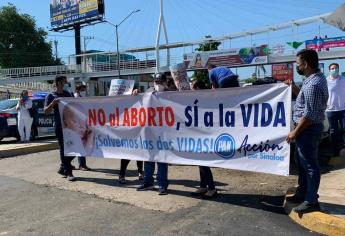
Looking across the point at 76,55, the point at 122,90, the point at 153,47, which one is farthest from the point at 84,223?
the point at 76,55

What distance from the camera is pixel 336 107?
402 inches

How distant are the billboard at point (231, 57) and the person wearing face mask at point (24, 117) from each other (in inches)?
1666

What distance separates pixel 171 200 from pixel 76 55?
8142 cm

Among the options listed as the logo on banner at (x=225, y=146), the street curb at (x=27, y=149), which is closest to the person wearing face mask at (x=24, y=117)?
the street curb at (x=27, y=149)

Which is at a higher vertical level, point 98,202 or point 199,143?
point 199,143

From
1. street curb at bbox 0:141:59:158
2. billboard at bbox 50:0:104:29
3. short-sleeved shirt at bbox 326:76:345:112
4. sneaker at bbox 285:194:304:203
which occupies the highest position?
billboard at bbox 50:0:104:29

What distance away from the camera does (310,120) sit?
5.72m

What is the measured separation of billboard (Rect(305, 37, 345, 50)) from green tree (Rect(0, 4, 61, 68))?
45392 mm

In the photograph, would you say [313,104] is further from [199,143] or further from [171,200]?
[171,200]

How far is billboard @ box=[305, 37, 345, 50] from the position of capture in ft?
173

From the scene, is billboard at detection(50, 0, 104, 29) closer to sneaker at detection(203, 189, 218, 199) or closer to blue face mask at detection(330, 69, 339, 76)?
blue face mask at detection(330, 69, 339, 76)

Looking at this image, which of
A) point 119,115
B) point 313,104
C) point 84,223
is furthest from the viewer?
point 119,115

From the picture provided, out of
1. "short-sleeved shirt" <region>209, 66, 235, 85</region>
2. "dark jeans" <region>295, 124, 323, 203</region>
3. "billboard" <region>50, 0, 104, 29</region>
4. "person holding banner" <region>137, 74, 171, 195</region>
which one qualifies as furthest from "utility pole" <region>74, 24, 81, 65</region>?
"dark jeans" <region>295, 124, 323, 203</region>

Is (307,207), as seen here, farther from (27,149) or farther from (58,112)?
(27,149)
